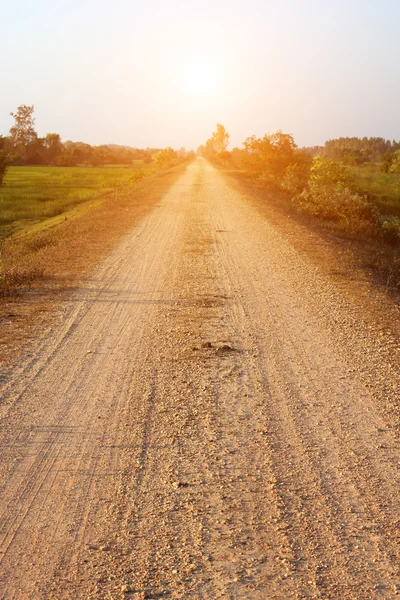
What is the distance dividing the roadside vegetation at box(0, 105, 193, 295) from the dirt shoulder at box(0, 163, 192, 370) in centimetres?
21

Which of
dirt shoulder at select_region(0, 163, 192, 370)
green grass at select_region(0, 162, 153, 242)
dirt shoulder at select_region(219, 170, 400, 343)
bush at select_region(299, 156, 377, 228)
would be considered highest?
bush at select_region(299, 156, 377, 228)

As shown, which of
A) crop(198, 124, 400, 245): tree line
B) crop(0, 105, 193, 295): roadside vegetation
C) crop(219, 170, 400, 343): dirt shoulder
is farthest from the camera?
crop(198, 124, 400, 245): tree line

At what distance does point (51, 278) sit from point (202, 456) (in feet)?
20.3

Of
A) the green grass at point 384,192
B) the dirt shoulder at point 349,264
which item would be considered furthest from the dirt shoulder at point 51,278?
the green grass at point 384,192

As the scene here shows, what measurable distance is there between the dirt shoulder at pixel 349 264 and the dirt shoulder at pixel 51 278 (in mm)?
3954

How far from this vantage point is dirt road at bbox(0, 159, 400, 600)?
311 centimetres

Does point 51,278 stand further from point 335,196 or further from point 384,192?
point 384,192

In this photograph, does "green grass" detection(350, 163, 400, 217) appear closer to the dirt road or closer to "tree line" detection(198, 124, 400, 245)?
"tree line" detection(198, 124, 400, 245)

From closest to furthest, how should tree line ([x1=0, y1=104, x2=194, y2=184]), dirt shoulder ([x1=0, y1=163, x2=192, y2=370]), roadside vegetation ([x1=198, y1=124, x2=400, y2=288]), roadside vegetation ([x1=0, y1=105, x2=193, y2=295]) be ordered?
dirt shoulder ([x1=0, y1=163, x2=192, y2=370]) < roadside vegetation ([x1=0, y1=105, x2=193, y2=295]) < roadside vegetation ([x1=198, y1=124, x2=400, y2=288]) < tree line ([x1=0, y1=104, x2=194, y2=184])

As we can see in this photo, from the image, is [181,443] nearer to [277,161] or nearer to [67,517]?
[67,517]

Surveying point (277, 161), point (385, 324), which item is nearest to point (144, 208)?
point (385, 324)

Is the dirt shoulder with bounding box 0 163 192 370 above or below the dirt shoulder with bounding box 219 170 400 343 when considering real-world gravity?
below

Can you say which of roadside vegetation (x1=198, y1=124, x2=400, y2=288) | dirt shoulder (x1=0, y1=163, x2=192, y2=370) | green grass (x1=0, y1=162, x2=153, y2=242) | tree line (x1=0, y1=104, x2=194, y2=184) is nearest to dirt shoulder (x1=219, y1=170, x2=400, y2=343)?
roadside vegetation (x1=198, y1=124, x2=400, y2=288)

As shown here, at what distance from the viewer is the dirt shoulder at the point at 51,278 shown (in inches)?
274
